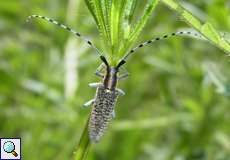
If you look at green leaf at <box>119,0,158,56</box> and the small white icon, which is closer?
green leaf at <box>119,0,158,56</box>

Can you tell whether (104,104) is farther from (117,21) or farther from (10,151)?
(10,151)

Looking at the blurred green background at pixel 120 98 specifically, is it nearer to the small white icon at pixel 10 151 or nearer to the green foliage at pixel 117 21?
the small white icon at pixel 10 151

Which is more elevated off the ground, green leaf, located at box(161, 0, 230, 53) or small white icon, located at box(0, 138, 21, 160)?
small white icon, located at box(0, 138, 21, 160)

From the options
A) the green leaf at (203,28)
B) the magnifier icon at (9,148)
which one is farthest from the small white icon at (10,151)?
the green leaf at (203,28)

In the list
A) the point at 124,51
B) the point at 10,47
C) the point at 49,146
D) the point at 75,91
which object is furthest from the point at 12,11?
the point at 124,51

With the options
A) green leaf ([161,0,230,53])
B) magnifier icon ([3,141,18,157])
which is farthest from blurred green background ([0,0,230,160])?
green leaf ([161,0,230,53])

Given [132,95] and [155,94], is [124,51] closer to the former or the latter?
[132,95]

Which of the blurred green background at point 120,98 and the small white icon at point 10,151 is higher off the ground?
the blurred green background at point 120,98

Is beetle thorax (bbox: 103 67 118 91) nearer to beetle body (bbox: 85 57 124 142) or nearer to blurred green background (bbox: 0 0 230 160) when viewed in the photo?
beetle body (bbox: 85 57 124 142)
